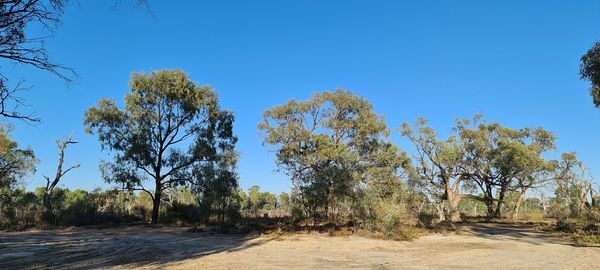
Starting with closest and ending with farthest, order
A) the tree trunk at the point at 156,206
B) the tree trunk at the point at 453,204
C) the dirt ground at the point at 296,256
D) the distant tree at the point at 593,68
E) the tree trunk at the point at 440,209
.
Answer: the dirt ground at the point at 296,256 → the distant tree at the point at 593,68 → the tree trunk at the point at 156,206 → the tree trunk at the point at 440,209 → the tree trunk at the point at 453,204

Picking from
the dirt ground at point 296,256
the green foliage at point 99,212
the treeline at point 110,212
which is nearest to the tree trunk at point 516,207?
the treeline at point 110,212

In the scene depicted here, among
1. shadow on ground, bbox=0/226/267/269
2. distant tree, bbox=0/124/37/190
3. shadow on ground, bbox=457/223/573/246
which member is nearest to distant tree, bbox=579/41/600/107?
shadow on ground, bbox=457/223/573/246

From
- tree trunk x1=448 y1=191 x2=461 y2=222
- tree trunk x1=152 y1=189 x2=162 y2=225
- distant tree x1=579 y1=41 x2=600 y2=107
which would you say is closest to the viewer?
distant tree x1=579 y1=41 x2=600 y2=107

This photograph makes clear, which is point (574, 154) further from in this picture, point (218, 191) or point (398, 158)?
point (218, 191)

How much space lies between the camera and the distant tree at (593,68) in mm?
14055

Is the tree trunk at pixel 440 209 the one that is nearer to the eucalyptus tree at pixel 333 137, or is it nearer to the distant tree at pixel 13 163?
the eucalyptus tree at pixel 333 137

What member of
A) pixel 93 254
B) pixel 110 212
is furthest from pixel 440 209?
pixel 93 254

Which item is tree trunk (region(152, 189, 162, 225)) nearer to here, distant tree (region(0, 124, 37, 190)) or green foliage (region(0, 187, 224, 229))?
green foliage (region(0, 187, 224, 229))

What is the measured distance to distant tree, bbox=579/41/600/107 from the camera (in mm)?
14055

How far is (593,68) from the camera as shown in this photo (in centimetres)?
1427

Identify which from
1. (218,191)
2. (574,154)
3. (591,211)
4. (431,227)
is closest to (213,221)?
(218,191)

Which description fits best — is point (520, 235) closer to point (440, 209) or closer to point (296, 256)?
point (296, 256)

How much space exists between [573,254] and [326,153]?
1501 cm

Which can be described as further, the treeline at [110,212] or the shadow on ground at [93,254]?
the treeline at [110,212]
